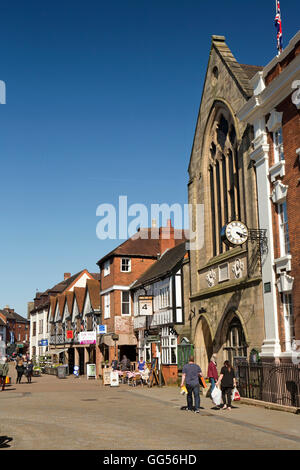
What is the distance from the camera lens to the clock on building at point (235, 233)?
61.9ft

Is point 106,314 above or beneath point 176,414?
above

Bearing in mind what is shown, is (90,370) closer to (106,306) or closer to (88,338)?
(88,338)

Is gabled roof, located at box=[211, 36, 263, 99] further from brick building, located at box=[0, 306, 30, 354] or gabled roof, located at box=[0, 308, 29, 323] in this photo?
brick building, located at box=[0, 306, 30, 354]

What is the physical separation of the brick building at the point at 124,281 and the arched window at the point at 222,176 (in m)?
16.6

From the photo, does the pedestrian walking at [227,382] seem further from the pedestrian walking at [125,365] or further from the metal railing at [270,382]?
the pedestrian walking at [125,365]

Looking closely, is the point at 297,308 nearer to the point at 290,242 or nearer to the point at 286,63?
the point at 290,242

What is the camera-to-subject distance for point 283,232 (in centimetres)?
1831

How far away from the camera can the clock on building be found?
1886 cm

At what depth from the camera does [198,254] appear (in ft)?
84.7

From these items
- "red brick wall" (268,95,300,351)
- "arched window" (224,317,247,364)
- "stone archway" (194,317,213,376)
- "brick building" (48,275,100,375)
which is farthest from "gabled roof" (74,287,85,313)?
"red brick wall" (268,95,300,351)

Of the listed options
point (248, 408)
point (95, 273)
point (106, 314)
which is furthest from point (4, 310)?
point (248, 408)

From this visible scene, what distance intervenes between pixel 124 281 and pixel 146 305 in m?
6.26

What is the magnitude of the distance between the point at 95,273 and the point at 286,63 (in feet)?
201

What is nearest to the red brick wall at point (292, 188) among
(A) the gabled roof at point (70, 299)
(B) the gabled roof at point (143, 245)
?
(B) the gabled roof at point (143, 245)
